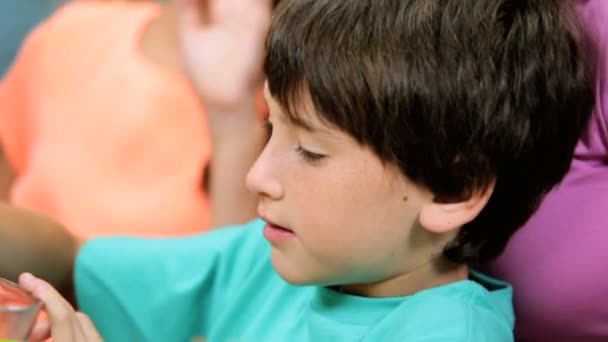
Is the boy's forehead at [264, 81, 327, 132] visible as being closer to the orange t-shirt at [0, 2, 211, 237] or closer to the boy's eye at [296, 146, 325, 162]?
the boy's eye at [296, 146, 325, 162]

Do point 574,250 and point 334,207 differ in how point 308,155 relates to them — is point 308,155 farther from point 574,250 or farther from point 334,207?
point 574,250

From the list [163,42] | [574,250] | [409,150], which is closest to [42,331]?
[409,150]

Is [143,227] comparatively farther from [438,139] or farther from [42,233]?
[438,139]

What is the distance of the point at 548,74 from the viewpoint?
74cm

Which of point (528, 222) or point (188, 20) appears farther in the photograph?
point (188, 20)

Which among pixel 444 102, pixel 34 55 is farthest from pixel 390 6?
pixel 34 55

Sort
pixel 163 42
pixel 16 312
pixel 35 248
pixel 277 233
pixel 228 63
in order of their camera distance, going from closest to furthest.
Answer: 1. pixel 16 312
2. pixel 277 233
3. pixel 35 248
4. pixel 228 63
5. pixel 163 42

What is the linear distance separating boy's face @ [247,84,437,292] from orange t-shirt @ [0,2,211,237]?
0.48m

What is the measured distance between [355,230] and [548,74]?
17 centimetres

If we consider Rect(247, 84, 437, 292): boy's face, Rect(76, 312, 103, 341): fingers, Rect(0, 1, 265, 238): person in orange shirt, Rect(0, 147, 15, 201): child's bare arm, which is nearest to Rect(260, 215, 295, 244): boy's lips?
Rect(247, 84, 437, 292): boy's face

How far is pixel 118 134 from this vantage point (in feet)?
4.28

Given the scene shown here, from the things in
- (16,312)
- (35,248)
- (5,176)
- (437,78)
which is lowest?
(5,176)

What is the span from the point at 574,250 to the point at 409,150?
17 cm

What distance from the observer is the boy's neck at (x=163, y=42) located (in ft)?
4.47
